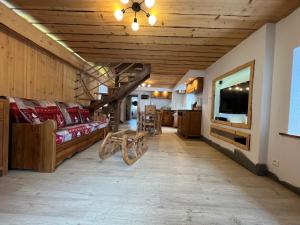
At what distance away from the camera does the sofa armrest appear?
280 centimetres

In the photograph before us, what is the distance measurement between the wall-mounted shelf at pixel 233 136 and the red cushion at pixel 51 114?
10.6 feet

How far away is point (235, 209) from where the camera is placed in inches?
76.5

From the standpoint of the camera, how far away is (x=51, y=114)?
12.4ft

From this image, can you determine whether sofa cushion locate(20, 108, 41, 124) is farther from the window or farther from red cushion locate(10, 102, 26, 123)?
the window

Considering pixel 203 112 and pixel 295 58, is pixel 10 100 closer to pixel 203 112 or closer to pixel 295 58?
pixel 295 58

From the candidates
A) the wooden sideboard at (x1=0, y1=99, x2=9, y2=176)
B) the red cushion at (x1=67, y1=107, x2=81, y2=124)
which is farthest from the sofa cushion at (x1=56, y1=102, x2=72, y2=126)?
the wooden sideboard at (x1=0, y1=99, x2=9, y2=176)

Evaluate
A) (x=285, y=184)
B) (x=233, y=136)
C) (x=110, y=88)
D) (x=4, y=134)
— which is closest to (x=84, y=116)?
(x=110, y=88)

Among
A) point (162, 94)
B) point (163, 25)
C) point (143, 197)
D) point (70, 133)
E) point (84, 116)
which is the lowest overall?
point (143, 197)

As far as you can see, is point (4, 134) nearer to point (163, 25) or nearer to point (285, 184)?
point (163, 25)

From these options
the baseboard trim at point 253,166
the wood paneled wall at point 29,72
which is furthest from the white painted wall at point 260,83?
the wood paneled wall at point 29,72

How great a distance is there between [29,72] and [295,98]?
406 centimetres

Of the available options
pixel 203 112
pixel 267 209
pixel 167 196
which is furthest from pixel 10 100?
pixel 203 112

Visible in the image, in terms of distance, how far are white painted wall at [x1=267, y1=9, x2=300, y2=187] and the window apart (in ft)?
0.16

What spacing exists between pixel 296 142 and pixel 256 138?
0.74 metres
